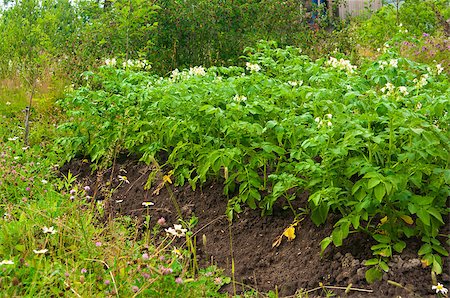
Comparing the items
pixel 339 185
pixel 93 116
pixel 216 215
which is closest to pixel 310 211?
pixel 339 185

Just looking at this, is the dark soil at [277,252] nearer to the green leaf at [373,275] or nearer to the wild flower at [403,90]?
the green leaf at [373,275]

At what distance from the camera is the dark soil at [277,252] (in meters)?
3.04

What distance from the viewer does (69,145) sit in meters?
5.43

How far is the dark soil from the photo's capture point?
3035 millimetres

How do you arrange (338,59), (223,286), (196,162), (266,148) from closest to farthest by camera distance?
(223,286) → (266,148) → (196,162) → (338,59)

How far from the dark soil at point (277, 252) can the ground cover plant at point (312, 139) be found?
70 mm

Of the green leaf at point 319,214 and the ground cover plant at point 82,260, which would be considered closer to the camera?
the ground cover plant at point 82,260

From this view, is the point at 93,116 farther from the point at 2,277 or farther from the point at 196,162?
the point at 2,277

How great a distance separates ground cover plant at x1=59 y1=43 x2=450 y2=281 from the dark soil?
7cm

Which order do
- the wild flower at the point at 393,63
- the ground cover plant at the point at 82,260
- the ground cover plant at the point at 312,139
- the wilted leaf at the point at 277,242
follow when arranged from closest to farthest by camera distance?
the ground cover plant at the point at 82,260
the ground cover plant at the point at 312,139
the wilted leaf at the point at 277,242
the wild flower at the point at 393,63

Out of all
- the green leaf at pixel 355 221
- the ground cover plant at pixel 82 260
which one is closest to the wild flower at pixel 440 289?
the green leaf at pixel 355 221

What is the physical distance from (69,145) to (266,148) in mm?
2376

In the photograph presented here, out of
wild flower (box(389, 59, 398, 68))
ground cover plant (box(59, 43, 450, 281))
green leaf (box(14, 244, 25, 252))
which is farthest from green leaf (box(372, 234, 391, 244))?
green leaf (box(14, 244, 25, 252))

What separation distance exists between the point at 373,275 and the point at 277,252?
658 millimetres
